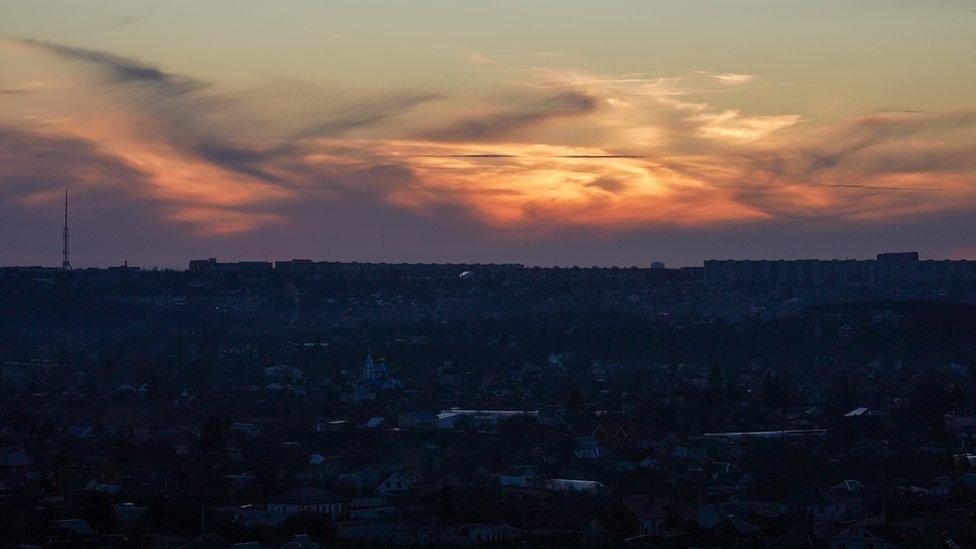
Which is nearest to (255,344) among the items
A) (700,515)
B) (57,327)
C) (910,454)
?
(57,327)

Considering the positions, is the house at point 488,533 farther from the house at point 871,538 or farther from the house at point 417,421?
the house at point 417,421

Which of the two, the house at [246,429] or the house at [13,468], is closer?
the house at [13,468]

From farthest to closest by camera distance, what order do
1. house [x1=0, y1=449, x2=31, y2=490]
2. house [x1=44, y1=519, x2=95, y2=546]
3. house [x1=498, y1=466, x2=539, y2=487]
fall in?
house [x1=498, y1=466, x2=539, y2=487] < house [x1=0, y1=449, x2=31, y2=490] < house [x1=44, y1=519, x2=95, y2=546]

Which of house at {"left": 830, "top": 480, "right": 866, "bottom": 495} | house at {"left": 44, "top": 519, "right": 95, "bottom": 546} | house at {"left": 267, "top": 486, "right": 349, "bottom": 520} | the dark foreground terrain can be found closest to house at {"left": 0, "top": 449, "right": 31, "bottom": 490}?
the dark foreground terrain

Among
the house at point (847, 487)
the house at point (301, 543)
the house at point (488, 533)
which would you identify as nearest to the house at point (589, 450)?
the house at point (847, 487)

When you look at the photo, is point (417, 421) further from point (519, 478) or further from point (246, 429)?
point (519, 478)

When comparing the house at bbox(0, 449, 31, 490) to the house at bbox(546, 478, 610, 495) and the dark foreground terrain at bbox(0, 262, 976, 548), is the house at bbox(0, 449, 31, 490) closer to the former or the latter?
the dark foreground terrain at bbox(0, 262, 976, 548)

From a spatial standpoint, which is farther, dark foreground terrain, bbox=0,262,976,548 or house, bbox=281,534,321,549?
dark foreground terrain, bbox=0,262,976,548

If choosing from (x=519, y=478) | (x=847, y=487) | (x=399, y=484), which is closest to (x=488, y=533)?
(x=399, y=484)
